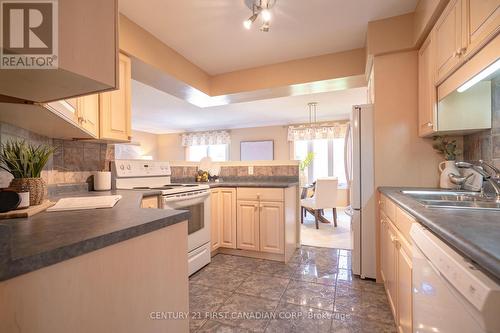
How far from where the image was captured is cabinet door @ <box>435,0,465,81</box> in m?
1.34

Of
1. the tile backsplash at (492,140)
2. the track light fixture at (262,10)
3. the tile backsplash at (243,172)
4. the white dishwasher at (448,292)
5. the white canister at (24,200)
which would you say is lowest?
the white dishwasher at (448,292)

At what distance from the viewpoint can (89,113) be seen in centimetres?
166

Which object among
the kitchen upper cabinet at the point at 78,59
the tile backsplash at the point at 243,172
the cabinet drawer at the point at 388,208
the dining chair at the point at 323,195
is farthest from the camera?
the dining chair at the point at 323,195

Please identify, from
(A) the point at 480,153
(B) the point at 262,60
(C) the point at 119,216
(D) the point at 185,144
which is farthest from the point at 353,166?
(D) the point at 185,144

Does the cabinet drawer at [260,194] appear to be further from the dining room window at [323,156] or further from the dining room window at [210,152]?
the dining room window at [210,152]

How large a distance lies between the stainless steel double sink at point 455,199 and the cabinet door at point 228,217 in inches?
68.9

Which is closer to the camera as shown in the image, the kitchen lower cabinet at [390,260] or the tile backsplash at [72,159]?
the kitchen lower cabinet at [390,260]

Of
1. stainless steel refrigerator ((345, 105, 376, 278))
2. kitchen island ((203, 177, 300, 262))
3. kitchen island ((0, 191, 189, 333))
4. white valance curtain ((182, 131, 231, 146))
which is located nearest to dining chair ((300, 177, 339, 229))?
kitchen island ((203, 177, 300, 262))

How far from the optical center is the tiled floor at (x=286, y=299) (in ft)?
5.01

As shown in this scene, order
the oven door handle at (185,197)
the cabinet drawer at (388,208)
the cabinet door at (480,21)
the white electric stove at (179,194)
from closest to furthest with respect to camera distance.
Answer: the cabinet door at (480,21) < the cabinet drawer at (388,208) < the oven door handle at (185,197) < the white electric stove at (179,194)

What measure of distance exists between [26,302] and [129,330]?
352 millimetres

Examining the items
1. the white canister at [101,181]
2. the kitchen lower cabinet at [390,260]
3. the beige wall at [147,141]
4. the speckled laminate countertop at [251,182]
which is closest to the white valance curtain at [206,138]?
the beige wall at [147,141]

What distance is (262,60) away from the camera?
2701 mm

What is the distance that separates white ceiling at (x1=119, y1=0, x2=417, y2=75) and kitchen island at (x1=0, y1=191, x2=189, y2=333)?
1719 mm
